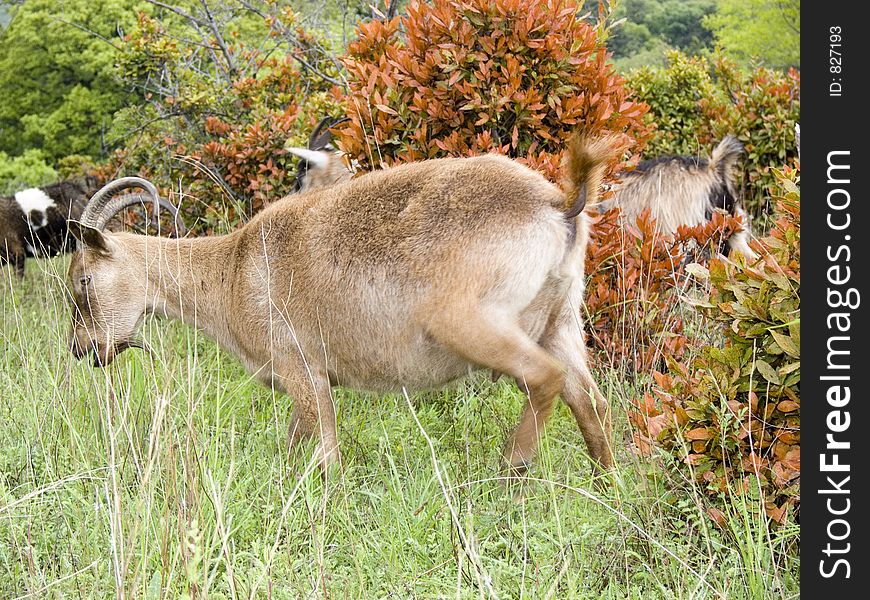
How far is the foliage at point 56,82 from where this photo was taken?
70.4ft

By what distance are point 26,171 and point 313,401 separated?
19.1 metres

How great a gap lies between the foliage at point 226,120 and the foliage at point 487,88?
1910mm

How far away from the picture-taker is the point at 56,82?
23.4 metres

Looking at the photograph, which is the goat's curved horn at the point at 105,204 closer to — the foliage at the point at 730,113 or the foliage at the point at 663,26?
the foliage at the point at 730,113

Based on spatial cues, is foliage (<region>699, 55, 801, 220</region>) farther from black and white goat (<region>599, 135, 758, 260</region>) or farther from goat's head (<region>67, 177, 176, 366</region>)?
goat's head (<region>67, 177, 176, 366</region>)

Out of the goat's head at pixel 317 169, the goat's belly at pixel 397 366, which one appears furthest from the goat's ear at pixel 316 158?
the goat's belly at pixel 397 366

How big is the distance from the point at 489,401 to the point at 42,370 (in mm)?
2467

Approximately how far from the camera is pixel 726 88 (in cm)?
1053

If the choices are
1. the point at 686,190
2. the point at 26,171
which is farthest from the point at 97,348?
the point at 26,171

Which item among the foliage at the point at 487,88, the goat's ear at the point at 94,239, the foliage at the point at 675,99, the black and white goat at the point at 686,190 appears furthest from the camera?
the foliage at the point at 675,99

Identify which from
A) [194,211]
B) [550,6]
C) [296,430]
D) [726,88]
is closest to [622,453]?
[296,430]

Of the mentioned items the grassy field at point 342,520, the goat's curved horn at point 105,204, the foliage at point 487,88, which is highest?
the foliage at point 487,88

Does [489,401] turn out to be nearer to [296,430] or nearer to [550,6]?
[296,430]
